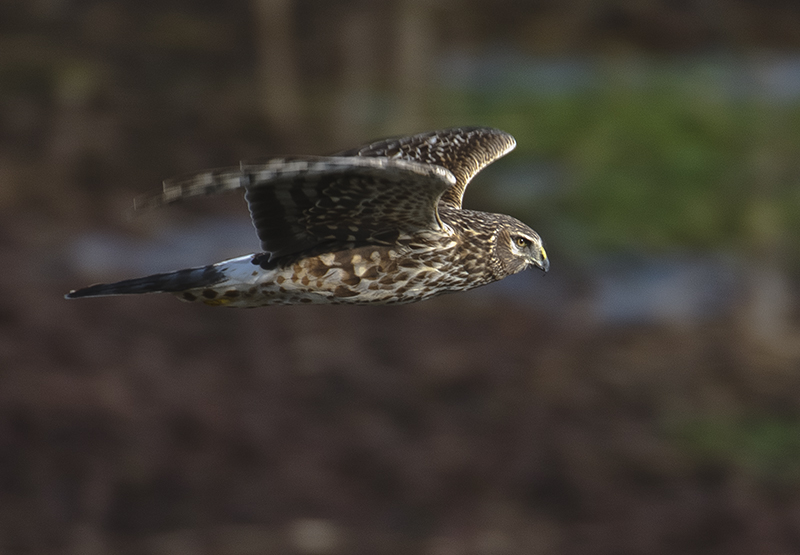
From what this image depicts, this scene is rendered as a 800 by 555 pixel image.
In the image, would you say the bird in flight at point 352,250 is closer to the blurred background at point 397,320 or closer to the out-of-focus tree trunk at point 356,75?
the blurred background at point 397,320

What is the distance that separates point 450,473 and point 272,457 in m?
2.40

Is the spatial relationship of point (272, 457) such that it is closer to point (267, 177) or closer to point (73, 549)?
point (73, 549)

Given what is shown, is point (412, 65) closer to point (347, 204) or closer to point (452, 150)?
point (452, 150)

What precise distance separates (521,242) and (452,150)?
3.86 feet

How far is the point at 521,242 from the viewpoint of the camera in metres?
5.82

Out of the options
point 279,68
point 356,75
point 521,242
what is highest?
point 521,242

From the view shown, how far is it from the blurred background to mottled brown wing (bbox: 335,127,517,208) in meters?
9.19

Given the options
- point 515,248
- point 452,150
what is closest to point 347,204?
point 515,248

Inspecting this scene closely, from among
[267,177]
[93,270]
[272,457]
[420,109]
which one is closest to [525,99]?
[420,109]

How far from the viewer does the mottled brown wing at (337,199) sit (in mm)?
4469

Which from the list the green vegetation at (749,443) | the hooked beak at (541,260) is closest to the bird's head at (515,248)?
the hooked beak at (541,260)

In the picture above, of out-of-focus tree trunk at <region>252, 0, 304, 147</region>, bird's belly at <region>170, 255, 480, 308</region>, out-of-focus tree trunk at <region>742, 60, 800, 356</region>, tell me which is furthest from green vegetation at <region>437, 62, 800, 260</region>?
bird's belly at <region>170, 255, 480, 308</region>

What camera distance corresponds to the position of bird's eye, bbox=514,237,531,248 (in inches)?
228

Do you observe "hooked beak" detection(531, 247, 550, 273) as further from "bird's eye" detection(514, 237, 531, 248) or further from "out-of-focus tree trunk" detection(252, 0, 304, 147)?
"out-of-focus tree trunk" detection(252, 0, 304, 147)
